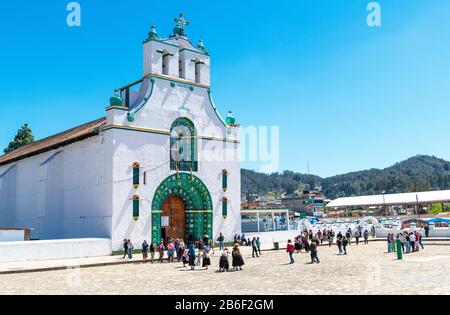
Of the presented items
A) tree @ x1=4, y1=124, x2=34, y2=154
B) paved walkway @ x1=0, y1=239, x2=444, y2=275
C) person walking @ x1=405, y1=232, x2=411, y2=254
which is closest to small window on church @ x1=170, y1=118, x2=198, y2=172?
paved walkway @ x1=0, y1=239, x2=444, y2=275

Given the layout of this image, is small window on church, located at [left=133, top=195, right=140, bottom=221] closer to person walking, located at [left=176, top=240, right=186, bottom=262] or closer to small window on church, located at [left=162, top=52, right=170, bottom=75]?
person walking, located at [left=176, top=240, right=186, bottom=262]

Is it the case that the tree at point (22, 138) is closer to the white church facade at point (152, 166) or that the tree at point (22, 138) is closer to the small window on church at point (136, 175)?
the white church facade at point (152, 166)

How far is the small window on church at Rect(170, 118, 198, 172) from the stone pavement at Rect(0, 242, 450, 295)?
10.9 m

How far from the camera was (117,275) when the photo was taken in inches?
822

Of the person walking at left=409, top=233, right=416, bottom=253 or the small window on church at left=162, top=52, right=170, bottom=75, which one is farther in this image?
the small window on church at left=162, top=52, right=170, bottom=75

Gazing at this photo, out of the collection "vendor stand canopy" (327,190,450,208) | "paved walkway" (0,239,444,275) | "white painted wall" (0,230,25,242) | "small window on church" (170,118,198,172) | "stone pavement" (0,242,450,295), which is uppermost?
"small window on church" (170,118,198,172)

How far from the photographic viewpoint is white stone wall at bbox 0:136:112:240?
31.6 meters

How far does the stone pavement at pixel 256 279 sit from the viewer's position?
51.9 feet

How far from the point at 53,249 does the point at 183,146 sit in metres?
12.4

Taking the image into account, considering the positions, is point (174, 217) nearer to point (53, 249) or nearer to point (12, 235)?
point (53, 249)

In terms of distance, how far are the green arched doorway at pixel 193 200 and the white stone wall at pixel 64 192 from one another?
192 inches

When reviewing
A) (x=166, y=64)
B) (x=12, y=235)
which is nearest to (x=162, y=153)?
(x=166, y=64)

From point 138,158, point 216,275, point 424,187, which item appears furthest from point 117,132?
point 424,187
